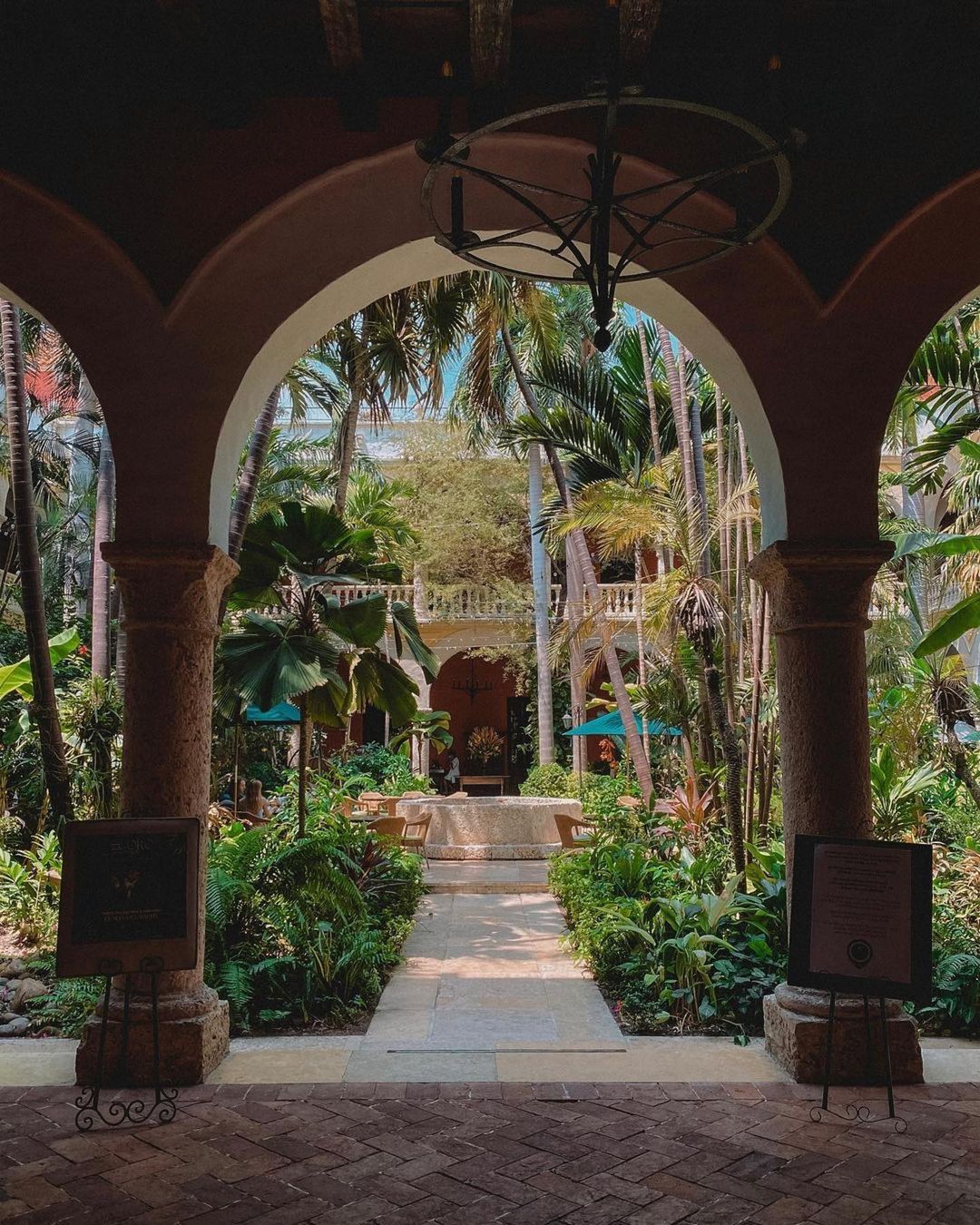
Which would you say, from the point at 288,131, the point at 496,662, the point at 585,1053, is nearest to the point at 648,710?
the point at 585,1053

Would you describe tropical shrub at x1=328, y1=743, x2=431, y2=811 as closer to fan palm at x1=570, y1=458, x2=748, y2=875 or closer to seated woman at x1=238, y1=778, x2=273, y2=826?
seated woman at x1=238, y1=778, x2=273, y2=826

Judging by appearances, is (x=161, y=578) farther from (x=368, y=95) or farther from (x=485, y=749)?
(x=485, y=749)

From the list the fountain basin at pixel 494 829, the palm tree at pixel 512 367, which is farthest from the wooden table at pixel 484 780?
the fountain basin at pixel 494 829

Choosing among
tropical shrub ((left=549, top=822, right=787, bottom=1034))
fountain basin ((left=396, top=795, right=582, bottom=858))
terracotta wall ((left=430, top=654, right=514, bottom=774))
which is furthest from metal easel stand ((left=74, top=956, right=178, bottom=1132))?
terracotta wall ((left=430, top=654, right=514, bottom=774))

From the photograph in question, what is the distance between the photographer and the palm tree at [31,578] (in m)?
7.34

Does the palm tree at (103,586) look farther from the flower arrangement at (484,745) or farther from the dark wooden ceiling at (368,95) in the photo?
the flower arrangement at (484,745)

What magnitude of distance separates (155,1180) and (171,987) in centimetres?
120

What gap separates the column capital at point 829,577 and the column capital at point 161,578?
9.33 feet

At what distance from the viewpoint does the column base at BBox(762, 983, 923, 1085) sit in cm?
473

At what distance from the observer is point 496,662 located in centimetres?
2595

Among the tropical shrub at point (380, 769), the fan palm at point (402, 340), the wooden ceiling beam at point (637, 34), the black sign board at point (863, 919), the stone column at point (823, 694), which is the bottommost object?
the tropical shrub at point (380, 769)

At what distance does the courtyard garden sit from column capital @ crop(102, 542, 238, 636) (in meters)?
0.97

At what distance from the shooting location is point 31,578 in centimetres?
738

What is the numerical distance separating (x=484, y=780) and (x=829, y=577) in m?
17.8
